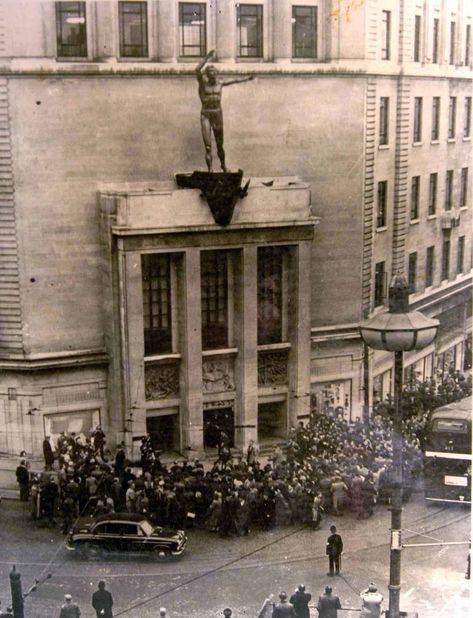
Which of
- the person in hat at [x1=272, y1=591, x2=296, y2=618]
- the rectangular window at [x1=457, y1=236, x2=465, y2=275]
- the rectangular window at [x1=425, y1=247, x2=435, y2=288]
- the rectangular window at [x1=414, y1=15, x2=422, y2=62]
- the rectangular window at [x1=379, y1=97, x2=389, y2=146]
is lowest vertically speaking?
the person in hat at [x1=272, y1=591, x2=296, y2=618]

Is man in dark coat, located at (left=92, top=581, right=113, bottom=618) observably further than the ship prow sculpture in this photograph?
No

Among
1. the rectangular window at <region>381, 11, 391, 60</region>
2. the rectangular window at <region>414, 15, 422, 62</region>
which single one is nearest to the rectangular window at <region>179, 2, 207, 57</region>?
the rectangular window at <region>381, 11, 391, 60</region>

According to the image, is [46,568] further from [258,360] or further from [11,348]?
[258,360]

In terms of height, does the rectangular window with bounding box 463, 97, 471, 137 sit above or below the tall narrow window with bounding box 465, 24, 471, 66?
below

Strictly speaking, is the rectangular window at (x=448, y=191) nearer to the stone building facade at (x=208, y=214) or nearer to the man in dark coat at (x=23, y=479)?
the stone building facade at (x=208, y=214)

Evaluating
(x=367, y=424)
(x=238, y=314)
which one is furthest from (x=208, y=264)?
(x=367, y=424)

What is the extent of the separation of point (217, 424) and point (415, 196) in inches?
216

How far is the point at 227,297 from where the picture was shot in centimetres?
1634

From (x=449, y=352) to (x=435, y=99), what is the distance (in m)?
4.30

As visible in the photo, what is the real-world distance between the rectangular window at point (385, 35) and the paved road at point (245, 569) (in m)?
7.51

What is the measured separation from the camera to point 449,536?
46.0 ft

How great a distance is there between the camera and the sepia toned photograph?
1416 cm

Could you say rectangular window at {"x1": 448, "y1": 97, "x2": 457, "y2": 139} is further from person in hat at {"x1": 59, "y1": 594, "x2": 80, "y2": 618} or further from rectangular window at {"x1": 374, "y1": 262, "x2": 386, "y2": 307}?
person in hat at {"x1": 59, "y1": 594, "x2": 80, "y2": 618}

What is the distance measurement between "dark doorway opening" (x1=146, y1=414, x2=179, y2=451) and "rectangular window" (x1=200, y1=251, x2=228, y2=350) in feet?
5.03
